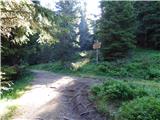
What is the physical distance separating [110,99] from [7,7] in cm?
613

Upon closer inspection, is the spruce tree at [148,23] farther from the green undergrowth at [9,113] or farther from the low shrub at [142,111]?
the low shrub at [142,111]

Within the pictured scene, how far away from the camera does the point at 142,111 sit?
28.8 ft

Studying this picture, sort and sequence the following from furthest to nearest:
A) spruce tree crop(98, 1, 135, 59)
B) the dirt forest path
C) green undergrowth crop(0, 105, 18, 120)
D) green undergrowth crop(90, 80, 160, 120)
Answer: spruce tree crop(98, 1, 135, 59), the dirt forest path, green undergrowth crop(0, 105, 18, 120), green undergrowth crop(90, 80, 160, 120)

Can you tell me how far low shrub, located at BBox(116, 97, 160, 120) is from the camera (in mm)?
8586

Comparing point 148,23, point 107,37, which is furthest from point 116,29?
point 148,23

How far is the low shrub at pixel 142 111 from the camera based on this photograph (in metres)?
8.59

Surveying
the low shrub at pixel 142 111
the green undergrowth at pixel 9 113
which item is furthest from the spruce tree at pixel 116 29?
the low shrub at pixel 142 111

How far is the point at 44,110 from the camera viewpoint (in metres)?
11.9

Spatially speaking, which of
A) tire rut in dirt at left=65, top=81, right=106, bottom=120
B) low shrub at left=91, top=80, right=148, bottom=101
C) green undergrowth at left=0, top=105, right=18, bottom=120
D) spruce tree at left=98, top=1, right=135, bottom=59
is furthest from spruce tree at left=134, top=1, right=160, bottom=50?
green undergrowth at left=0, top=105, right=18, bottom=120

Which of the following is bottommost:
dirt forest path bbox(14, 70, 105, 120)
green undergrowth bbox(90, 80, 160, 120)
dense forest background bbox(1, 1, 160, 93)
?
dirt forest path bbox(14, 70, 105, 120)

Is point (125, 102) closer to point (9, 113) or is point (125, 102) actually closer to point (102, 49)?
point (9, 113)

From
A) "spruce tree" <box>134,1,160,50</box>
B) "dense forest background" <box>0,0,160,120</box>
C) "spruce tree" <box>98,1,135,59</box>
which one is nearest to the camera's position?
"dense forest background" <box>0,0,160,120</box>

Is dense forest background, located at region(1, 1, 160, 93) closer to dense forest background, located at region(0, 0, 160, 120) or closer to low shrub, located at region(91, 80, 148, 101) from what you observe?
dense forest background, located at region(0, 0, 160, 120)

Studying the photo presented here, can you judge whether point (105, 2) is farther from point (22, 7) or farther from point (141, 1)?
point (22, 7)
